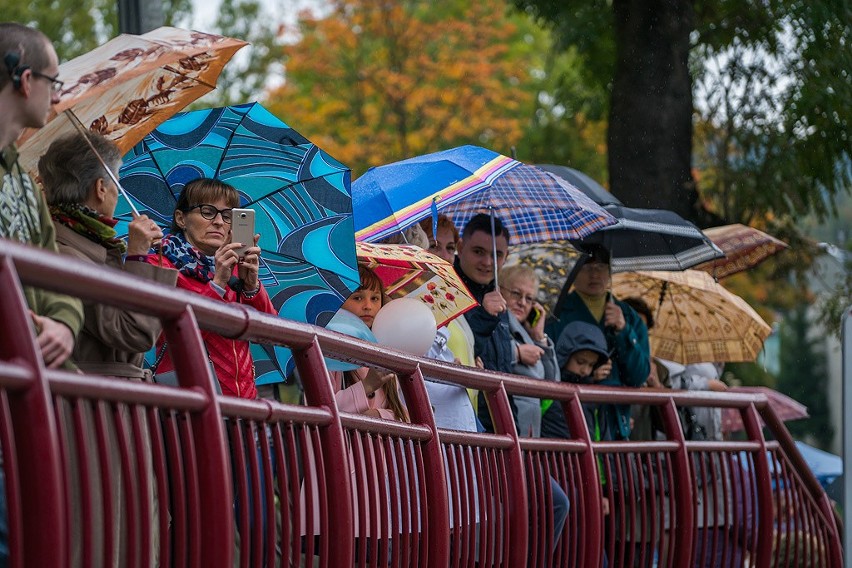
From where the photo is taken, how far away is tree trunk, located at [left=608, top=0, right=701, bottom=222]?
1299 cm

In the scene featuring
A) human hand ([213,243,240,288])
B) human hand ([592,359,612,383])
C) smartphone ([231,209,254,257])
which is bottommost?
human hand ([592,359,612,383])

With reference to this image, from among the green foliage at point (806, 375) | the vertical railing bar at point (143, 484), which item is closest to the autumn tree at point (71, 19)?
the vertical railing bar at point (143, 484)

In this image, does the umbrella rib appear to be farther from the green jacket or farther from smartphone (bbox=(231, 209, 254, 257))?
the green jacket

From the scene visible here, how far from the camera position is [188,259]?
5512 mm

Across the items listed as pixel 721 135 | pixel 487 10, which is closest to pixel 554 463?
pixel 721 135

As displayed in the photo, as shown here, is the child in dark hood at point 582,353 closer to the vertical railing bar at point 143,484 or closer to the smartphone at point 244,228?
the smartphone at point 244,228

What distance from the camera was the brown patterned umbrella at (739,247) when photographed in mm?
11734

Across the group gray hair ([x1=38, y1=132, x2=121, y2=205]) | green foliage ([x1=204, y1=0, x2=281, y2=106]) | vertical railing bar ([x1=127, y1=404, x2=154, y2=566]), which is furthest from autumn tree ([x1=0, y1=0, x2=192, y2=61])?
vertical railing bar ([x1=127, y1=404, x2=154, y2=566])

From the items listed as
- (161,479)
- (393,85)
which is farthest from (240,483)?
(393,85)

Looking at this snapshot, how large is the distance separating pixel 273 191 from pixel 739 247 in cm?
584

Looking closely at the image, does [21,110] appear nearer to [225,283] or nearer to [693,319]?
[225,283]

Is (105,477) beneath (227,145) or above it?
beneath

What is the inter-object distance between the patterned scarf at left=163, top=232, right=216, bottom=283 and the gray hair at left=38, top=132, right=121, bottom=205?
0.66 m

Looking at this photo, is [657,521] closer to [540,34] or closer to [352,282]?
[352,282]
